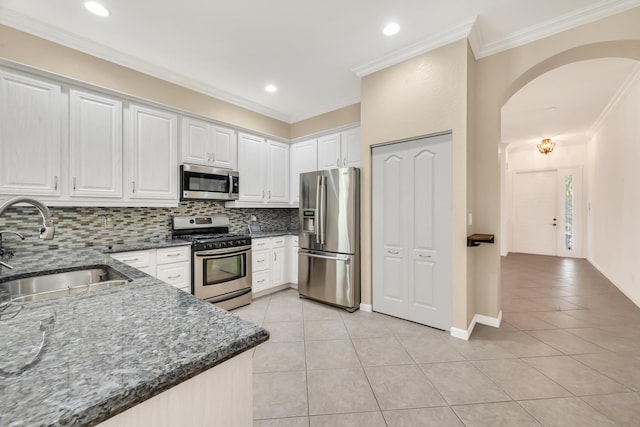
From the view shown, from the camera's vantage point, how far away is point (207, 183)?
139 inches

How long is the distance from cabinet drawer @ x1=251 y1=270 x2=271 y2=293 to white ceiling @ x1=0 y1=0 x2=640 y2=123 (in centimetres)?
269

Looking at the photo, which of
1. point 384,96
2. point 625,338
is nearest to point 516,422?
point 625,338

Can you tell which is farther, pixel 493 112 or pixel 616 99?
pixel 616 99

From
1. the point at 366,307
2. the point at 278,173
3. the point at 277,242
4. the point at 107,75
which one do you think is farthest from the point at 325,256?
the point at 107,75

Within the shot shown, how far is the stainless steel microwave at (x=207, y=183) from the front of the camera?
3320 millimetres

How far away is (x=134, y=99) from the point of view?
2971 millimetres

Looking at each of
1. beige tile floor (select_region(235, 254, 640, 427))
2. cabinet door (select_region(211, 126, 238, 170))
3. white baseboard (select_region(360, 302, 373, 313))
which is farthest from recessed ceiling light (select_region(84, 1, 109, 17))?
white baseboard (select_region(360, 302, 373, 313))

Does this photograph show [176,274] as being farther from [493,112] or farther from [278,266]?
[493,112]

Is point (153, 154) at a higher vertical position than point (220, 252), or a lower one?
higher

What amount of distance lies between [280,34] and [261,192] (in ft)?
7.28

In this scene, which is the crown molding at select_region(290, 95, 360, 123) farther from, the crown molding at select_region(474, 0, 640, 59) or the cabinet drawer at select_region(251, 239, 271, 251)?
the cabinet drawer at select_region(251, 239, 271, 251)

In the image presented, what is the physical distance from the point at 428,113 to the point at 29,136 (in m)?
3.72

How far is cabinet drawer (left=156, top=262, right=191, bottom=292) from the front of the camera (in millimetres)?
2940

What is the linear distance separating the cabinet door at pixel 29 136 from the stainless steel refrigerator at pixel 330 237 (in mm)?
2657
